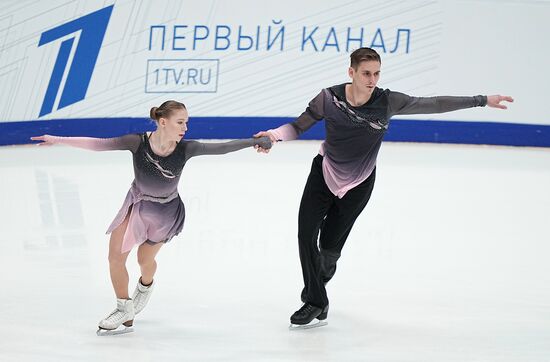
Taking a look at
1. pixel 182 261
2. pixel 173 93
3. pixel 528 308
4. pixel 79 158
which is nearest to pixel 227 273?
pixel 182 261

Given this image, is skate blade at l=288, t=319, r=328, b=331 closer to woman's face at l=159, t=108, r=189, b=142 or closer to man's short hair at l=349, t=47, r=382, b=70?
woman's face at l=159, t=108, r=189, b=142

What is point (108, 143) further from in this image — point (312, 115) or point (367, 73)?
point (367, 73)

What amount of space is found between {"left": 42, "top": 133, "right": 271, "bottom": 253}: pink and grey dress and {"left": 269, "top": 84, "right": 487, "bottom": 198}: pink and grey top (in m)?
0.46

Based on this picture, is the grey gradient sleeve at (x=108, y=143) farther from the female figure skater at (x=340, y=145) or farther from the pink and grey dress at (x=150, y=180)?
the female figure skater at (x=340, y=145)

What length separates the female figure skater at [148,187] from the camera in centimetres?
492

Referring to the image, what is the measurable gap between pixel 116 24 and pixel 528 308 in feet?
28.2

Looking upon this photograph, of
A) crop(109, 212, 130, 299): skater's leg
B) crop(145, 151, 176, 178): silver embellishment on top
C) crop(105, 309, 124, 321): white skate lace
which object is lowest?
crop(105, 309, 124, 321): white skate lace

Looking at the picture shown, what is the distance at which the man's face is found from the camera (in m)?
5.17

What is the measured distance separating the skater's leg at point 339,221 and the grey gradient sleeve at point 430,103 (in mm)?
396

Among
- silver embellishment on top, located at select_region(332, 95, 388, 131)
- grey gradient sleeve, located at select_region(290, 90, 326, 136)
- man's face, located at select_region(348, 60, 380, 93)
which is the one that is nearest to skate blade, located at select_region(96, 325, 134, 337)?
grey gradient sleeve, located at select_region(290, 90, 326, 136)

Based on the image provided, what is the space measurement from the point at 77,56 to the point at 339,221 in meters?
8.23

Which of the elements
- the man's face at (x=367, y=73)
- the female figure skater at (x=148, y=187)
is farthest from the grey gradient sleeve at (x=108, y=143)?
the man's face at (x=367, y=73)

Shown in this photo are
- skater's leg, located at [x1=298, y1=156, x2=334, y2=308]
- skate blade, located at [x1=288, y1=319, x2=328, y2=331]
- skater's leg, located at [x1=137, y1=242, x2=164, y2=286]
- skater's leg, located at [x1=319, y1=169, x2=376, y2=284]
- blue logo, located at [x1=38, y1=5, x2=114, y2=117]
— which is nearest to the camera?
skater's leg, located at [x1=137, y1=242, x2=164, y2=286]

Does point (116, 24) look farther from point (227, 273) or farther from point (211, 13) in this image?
point (227, 273)
